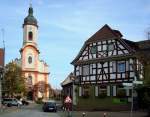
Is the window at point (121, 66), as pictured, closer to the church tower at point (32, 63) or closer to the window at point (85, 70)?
the window at point (85, 70)

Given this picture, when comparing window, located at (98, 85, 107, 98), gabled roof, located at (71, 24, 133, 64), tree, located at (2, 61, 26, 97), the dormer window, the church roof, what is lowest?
window, located at (98, 85, 107, 98)

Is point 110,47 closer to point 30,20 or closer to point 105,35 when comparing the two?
point 105,35

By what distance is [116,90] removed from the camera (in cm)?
5800

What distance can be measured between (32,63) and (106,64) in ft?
180

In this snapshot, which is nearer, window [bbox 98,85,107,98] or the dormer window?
the dormer window

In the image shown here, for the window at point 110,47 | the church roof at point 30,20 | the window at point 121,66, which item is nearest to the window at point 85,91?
the window at point 121,66

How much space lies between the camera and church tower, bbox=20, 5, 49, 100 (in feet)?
365

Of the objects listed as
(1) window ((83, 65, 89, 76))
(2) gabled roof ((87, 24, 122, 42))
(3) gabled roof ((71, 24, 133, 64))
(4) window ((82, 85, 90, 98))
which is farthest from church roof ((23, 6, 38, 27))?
(4) window ((82, 85, 90, 98))

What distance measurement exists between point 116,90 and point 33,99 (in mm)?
55028

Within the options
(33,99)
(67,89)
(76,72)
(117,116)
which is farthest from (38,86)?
(117,116)

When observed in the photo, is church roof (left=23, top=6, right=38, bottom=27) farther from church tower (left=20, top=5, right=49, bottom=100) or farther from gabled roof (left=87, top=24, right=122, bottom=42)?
gabled roof (left=87, top=24, right=122, bottom=42)

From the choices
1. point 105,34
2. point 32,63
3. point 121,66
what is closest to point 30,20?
point 32,63

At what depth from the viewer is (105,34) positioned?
60.7 meters

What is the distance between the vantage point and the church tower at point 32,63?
111312 millimetres
